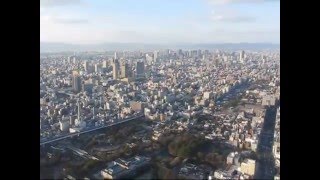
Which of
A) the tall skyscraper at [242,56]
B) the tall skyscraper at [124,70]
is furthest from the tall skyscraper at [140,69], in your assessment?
the tall skyscraper at [242,56]

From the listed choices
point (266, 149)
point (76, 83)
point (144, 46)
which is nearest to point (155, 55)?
point (144, 46)

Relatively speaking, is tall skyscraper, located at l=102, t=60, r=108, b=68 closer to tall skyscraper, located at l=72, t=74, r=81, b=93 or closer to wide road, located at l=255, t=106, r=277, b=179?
tall skyscraper, located at l=72, t=74, r=81, b=93

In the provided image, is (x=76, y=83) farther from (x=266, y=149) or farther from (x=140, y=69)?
(x=266, y=149)

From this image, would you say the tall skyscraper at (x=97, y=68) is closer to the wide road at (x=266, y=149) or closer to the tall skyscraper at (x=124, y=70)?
the tall skyscraper at (x=124, y=70)

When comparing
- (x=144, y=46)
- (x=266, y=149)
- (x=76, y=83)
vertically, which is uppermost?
(x=144, y=46)

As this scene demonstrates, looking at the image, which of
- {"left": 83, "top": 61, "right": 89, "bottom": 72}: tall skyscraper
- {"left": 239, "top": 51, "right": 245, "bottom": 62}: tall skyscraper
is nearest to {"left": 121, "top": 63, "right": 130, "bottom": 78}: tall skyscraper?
{"left": 83, "top": 61, "right": 89, "bottom": 72}: tall skyscraper
